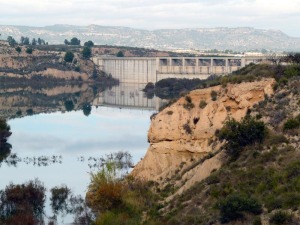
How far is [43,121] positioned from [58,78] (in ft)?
231

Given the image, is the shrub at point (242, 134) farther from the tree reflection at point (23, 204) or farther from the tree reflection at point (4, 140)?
the tree reflection at point (4, 140)

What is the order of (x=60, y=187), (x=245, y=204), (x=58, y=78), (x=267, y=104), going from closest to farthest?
(x=245, y=204) → (x=267, y=104) → (x=60, y=187) → (x=58, y=78)

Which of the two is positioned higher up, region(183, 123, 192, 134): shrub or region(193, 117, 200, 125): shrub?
region(193, 117, 200, 125): shrub

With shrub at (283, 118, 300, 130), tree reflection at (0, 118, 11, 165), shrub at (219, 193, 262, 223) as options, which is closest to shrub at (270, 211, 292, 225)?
shrub at (219, 193, 262, 223)

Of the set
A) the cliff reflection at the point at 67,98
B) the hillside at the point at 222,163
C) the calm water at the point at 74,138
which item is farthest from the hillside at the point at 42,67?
the hillside at the point at 222,163

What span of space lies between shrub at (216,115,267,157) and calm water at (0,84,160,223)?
33.1ft

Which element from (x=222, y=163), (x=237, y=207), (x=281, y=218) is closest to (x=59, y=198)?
(x=222, y=163)

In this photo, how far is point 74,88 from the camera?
139m

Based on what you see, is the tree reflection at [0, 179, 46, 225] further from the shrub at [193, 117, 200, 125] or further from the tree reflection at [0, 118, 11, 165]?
the tree reflection at [0, 118, 11, 165]

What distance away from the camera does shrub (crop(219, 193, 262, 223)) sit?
19.8m

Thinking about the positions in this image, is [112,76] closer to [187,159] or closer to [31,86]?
[31,86]

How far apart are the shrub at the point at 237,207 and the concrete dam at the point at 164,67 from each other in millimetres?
105514

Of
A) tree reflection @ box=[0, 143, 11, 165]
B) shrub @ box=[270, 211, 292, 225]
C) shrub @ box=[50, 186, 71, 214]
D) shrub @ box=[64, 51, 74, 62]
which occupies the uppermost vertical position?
shrub @ box=[270, 211, 292, 225]

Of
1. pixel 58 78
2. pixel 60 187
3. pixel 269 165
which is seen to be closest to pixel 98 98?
pixel 58 78
